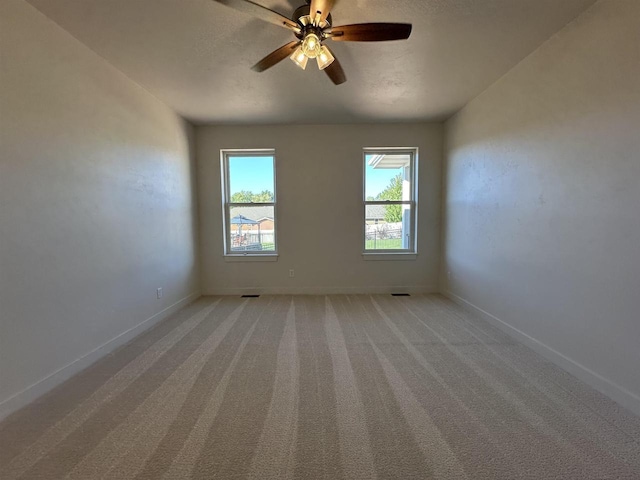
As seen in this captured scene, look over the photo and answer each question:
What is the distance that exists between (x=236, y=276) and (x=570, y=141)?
3.98m

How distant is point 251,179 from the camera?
4.10m

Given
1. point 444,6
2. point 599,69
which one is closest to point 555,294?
point 599,69

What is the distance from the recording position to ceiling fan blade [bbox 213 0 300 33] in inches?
57.2

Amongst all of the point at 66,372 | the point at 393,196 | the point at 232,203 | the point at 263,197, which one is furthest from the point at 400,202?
the point at 66,372

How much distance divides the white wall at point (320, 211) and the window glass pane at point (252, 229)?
7.5 inches

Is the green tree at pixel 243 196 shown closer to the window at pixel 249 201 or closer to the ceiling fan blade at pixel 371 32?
the window at pixel 249 201

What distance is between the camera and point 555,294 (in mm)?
2066

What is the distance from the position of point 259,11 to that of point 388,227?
3193 mm

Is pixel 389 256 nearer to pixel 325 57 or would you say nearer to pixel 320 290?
pixel 320 290

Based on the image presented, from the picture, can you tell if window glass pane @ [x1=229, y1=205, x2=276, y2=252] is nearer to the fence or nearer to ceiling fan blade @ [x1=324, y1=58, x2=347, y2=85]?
the fence

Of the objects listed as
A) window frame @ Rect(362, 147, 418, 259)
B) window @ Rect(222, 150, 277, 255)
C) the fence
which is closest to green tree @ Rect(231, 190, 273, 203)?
window @ Rect(222, 150, 277, 255)

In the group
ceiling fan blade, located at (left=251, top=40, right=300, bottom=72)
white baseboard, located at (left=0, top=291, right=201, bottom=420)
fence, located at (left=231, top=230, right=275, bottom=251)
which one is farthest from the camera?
fence, located at (left=231, top=230, right=275, bottom=251)

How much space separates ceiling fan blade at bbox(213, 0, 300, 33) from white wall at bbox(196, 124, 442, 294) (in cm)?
228

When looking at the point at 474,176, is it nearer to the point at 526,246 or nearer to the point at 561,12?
the point at 526,246
